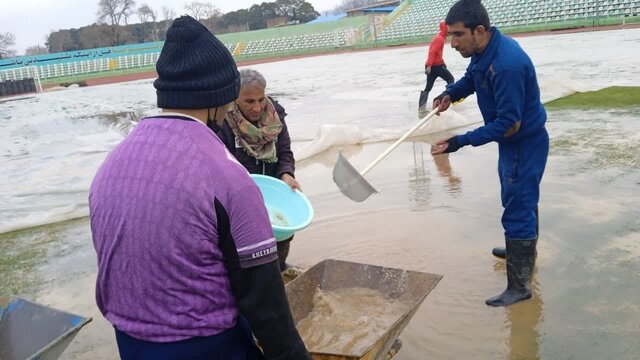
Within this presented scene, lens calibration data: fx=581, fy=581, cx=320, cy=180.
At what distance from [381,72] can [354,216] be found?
587 inches

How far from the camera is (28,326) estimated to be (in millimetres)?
3115

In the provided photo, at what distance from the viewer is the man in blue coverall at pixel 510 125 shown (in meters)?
3.27

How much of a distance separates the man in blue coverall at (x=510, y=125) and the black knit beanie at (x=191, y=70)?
82.5 inches

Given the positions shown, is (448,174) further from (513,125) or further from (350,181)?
(513,125)

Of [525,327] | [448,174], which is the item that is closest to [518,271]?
[525,327]

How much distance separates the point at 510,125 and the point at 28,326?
113 inches

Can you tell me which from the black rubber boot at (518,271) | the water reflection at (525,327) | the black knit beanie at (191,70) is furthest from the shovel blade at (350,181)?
the black knit beanie at (191,70)

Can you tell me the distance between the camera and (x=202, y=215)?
1491 millimetres

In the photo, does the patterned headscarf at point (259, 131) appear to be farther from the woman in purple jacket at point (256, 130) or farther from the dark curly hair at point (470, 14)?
the dark curly hair at point (470, 14)

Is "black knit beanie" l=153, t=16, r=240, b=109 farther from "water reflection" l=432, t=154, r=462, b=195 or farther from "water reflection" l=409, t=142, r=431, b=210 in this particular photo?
"water reflection" l=432, t=154, r=462, b=195

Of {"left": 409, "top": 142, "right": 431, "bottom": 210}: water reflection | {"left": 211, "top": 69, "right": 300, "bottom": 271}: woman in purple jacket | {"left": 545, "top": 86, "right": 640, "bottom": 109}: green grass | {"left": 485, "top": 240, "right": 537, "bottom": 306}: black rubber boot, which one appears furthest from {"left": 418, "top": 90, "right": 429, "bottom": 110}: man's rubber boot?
{"left": 485, "top": 240, "right": 537, "bottom": 306}: black rubber boot

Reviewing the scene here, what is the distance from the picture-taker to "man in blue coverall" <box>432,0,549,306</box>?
327 cm

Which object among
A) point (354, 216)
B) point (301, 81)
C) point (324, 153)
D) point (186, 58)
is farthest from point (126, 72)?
point (186, 58)

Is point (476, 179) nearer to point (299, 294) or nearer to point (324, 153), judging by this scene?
point (324, 153)
